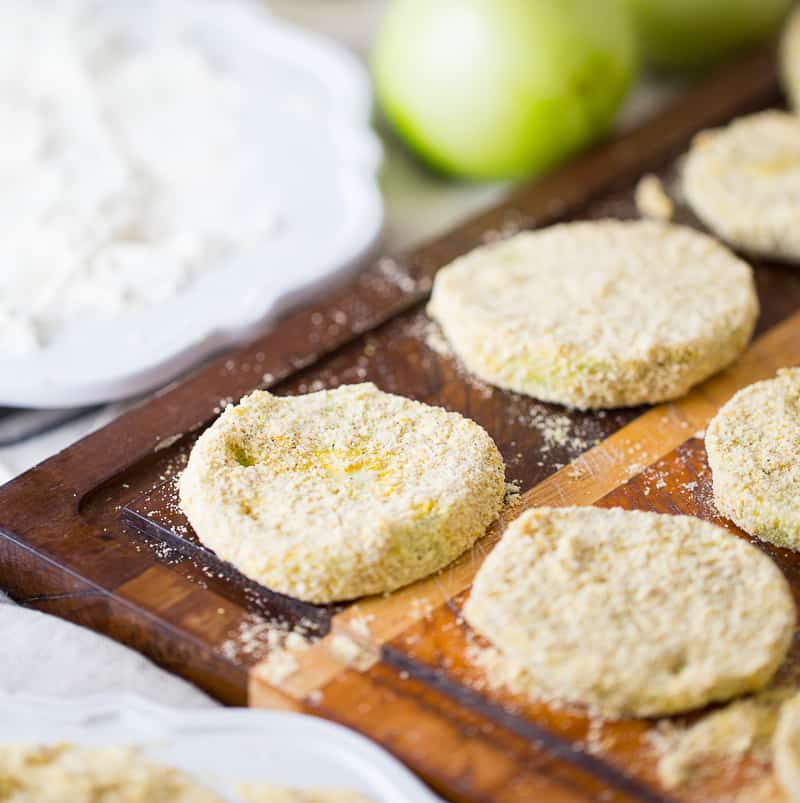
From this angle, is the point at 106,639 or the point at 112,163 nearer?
the point at 106,639

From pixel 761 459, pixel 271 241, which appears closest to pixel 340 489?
pixel 761 459

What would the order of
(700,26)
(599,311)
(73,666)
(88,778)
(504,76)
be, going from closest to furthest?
(88,778)
(73,666)
(599,311)
(504,76)
(700,26)

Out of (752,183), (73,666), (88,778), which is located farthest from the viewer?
(752,183)

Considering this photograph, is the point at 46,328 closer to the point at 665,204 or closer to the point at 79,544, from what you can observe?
the point at 79,544

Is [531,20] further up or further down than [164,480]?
further up

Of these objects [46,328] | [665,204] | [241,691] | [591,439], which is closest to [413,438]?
[591,439]

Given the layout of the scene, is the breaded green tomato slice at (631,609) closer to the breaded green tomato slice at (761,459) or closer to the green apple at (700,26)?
the breaded green tomato slice at (761,459)

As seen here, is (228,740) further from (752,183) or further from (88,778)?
(752,183)
